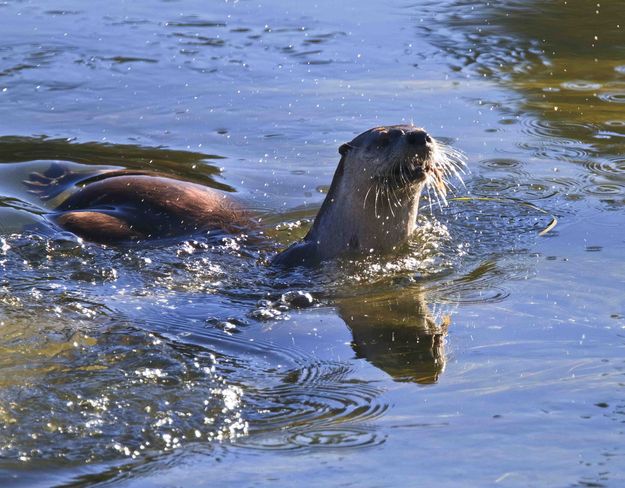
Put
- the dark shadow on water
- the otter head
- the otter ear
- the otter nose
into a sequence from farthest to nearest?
the dark shadow on water
the otter ear
the otter head
the otter nose

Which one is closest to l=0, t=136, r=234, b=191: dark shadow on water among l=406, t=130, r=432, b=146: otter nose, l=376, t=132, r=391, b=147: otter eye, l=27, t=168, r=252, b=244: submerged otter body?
l=27, t=168, r=252, b=244: submerged otter body

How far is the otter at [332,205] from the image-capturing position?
4969 millimetres

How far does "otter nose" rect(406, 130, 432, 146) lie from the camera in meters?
4.89

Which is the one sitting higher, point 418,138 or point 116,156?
point 418,138

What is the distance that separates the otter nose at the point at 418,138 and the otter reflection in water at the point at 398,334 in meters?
0.63

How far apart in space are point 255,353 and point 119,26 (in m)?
6.00

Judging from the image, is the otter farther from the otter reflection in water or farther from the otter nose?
the otter reflection in water

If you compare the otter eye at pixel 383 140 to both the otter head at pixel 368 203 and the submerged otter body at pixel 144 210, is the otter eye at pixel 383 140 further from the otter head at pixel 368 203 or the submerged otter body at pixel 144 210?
the submerged otter body at pixel 144 210

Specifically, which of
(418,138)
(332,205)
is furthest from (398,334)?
(332,205)

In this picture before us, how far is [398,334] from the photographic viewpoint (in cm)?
406

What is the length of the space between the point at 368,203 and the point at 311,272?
1.45 ft

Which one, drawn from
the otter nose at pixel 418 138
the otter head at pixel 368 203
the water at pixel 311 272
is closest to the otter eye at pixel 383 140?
the otter head at pixel 368 203

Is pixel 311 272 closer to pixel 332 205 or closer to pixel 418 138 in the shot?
pixel 332 205

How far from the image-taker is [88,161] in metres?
6.57
